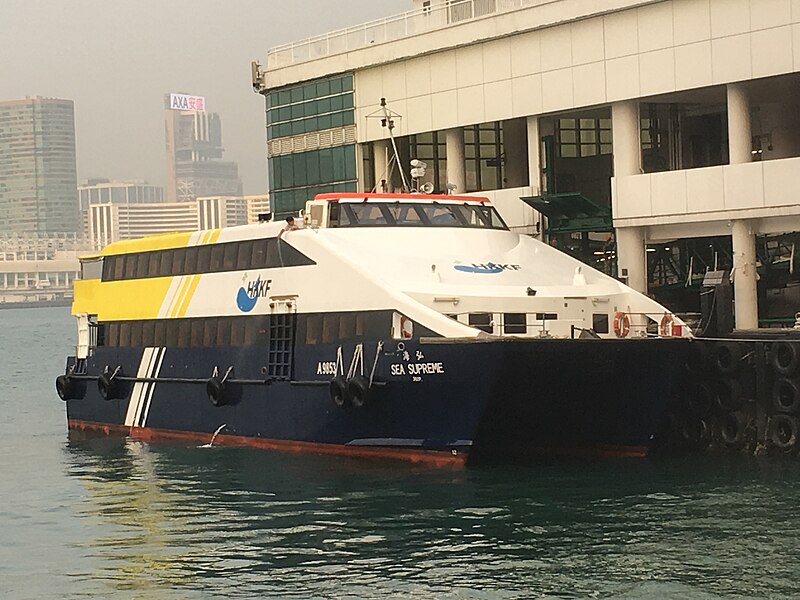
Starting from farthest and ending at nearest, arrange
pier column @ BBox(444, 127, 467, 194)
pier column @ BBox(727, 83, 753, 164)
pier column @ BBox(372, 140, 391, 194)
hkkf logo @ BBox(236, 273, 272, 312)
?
1. pier column @ BBox(372, 140, 391, 194)
2. pier column @ BBox(444, 127, 467, 194)
3. pier column @ BBox(727, 83, 753, 164)
4. hkkf logo @ BBox(236, 273, 272, 312)

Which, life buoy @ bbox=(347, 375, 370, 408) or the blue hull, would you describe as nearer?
the blue hull

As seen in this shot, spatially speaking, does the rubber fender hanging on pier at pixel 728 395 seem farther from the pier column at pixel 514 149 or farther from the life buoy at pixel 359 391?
the pier column at pixel 514 149

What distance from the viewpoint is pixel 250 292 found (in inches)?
1339

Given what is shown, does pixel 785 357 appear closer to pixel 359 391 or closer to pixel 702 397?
pixel 702 397

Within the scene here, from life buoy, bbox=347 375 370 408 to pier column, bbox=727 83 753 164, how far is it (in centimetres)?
1210

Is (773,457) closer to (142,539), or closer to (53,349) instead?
(142,539)

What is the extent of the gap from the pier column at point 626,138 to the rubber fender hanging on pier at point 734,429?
10.5m

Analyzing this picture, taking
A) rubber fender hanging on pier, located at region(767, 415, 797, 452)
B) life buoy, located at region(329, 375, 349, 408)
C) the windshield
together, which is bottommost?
rubber fender hanging on pier, located at region(767, 415, 797, 452)

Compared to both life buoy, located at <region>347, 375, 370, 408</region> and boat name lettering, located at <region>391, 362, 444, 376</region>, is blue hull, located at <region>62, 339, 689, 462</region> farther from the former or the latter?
life buoy, located at <region>347, 375, 370, 408</region>

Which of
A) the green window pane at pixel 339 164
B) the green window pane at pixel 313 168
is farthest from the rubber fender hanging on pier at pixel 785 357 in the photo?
the green window pane at pixel 313 168

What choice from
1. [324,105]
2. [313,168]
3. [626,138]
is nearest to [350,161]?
[313,168]

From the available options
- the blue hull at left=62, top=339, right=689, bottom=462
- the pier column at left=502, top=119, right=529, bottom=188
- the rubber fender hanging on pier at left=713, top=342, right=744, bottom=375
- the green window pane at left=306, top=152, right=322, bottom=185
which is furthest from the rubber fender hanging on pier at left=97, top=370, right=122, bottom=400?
the rubber fender hanging on pier at left=713, top=342, right=744, bottom=375

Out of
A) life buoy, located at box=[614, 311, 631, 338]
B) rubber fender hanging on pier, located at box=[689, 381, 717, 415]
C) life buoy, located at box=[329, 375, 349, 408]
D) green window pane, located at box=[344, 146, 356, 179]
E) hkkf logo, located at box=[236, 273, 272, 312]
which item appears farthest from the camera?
green window pane, located at box=[344, 146, 356, 179]

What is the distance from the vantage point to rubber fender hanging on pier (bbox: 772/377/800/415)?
30.0m
